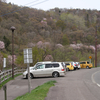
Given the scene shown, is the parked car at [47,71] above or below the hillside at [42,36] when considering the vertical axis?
below

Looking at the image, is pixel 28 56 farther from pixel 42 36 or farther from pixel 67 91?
pixel 42 36

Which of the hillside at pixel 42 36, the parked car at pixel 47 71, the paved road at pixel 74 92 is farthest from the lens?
the hillside at pixel 42 36

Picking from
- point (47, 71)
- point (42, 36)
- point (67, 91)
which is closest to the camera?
point (67, 91)

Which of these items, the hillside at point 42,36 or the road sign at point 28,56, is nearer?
the road sign at point 28,56

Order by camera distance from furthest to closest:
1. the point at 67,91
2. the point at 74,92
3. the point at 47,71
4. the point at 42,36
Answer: the point at 42,36 → the point at 47,71 → the point at 67,91 → the point at 74,92

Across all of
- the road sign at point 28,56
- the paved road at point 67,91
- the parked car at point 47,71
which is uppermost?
the road sign at point 28,56

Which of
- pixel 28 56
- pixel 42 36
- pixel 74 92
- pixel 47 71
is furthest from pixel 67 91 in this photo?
pixel 42 36

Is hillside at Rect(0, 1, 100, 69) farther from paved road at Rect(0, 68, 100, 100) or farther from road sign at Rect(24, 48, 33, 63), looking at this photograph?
road sign at Rect(24, 48, 33, 63)

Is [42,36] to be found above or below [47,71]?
above

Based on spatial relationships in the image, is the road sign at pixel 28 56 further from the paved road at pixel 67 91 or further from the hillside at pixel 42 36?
the hillside at pixel 42 36

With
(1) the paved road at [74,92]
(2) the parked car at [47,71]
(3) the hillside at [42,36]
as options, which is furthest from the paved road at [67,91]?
(3) the hillside at [42,36]

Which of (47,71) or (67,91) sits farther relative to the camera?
(47,71)

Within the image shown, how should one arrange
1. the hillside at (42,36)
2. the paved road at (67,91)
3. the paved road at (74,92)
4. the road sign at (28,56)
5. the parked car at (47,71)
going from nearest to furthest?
the paved road at (74,92) < the paved road at (67,91) < the road sign at (28,56) < the parked car at (47,71) < the hillside at (42,36)

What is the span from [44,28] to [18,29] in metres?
17.2
